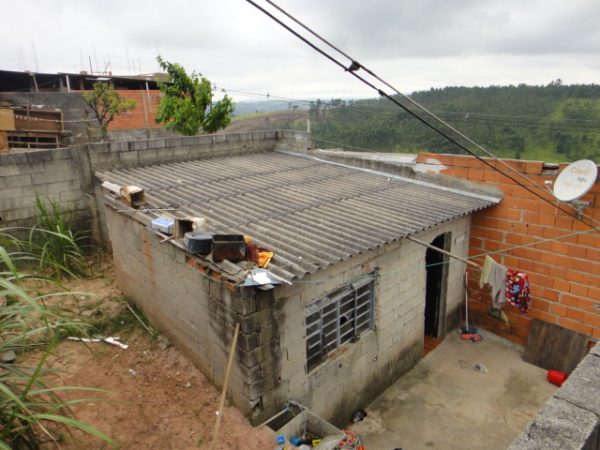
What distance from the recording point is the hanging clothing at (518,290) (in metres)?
8.66

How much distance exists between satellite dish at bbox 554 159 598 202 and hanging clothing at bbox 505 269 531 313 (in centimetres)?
196

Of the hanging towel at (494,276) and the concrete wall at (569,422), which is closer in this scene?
the concrete wall at (569,422)

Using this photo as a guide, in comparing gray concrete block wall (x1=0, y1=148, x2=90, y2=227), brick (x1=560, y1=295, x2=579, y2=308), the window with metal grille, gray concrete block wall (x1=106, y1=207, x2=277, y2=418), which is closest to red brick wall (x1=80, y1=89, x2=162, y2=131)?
gray concrete block wall (x1=0, y1=148, x2=90, y2=227)

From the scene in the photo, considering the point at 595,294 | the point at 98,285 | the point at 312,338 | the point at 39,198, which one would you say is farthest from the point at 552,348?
the point at 39,198

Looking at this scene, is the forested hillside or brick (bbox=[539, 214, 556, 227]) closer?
brick (bbox=[539, 214, 556, 227])

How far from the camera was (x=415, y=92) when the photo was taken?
5897 centimetres

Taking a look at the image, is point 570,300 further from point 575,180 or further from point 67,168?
point 67,168

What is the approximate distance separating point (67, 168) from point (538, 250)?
10.7 metres

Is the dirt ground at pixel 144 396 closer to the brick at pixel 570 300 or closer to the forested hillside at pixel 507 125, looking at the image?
the brick at pixel 570 300

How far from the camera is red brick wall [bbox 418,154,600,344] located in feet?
26.8

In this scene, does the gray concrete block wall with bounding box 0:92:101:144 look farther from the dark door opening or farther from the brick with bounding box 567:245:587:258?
the brick with bounding box 567:245:587:258

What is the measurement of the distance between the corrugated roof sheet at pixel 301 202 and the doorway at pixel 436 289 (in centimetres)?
132

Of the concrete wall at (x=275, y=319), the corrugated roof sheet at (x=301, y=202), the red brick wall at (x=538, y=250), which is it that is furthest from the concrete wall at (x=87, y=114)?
the red brick wall at (x=538, y=250)

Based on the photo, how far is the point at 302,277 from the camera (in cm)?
501
